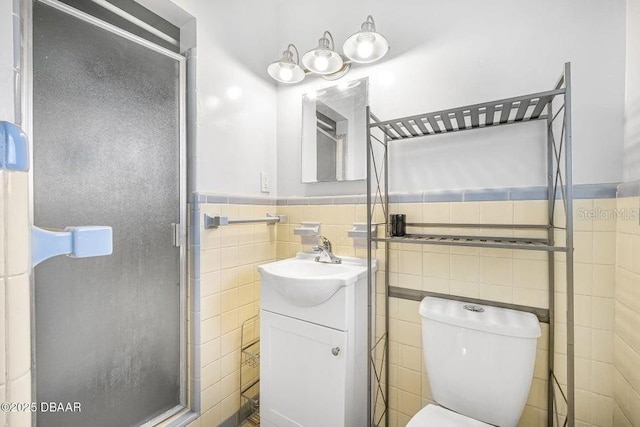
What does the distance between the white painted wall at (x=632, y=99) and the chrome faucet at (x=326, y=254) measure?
1217 millimetres

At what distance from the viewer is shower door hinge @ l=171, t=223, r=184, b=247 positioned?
4.52 feet

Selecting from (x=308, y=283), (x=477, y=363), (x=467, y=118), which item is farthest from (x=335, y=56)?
(x=477, y=363)

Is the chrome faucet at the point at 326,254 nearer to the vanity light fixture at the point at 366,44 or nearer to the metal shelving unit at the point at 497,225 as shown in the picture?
the metal shelving unit at the point at 497,225

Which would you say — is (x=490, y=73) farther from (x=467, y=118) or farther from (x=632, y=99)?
(x=632, y=99)

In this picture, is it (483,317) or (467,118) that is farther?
(467,118)

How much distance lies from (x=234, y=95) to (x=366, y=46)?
759mm

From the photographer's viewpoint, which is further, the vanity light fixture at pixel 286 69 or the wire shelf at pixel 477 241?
the vanity light fixture at pixel 286 69

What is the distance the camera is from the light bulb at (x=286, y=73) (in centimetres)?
158

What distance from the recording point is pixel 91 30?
111 centimetres

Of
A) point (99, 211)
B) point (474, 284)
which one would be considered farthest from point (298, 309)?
point (99, 211)

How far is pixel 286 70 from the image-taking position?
5.19ft

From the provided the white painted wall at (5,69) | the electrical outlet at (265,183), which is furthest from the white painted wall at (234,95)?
the white painted wall at (5,69)

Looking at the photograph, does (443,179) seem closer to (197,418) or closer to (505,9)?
(505,9)

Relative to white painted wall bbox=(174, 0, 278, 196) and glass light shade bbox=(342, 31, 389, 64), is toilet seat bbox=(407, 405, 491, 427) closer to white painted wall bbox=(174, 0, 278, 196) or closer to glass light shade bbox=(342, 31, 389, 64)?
white painted wall bbox=(174, 0, 278, 196)
